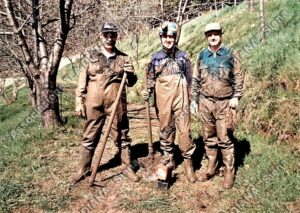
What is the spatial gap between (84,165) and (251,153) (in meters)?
2.78

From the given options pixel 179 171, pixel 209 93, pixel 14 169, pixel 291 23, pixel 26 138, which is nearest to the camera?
pixel 209 93

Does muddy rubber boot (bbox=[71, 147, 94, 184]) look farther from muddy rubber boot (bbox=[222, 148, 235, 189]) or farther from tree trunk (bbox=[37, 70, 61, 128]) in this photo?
tree trunk (bbox=[37, 70, 61, 128])

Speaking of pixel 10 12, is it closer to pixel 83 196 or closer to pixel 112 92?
pixel 112 92

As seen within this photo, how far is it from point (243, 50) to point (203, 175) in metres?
5.97

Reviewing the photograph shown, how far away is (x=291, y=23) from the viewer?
1098 centimetres

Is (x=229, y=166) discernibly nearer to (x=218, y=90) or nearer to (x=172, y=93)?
(x=218, y=90)

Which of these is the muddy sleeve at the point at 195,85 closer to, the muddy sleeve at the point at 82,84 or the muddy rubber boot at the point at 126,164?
the muddy rubber boot at the point at 126,164

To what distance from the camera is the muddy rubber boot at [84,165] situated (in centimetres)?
647

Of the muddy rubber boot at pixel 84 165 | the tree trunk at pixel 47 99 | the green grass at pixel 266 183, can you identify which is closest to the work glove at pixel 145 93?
the muddy rubber boot at pixel 84 165

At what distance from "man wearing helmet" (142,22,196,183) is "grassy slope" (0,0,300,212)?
0.82m

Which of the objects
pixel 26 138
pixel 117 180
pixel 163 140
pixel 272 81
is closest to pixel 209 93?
pixel 163 140

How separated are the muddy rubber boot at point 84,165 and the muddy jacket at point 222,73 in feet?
6.98

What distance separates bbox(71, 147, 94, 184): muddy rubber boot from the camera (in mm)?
6473

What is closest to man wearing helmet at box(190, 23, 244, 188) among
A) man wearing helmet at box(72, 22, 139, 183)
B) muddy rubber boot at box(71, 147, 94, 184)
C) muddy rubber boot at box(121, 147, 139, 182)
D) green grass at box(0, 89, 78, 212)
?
man wearing helmet at box(72, 22, 139, 183)
